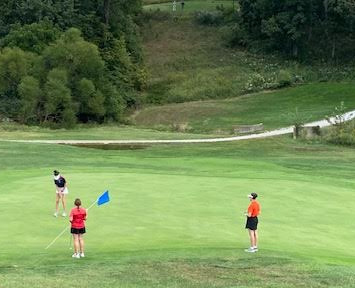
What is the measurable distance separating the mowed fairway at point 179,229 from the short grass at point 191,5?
76523mm

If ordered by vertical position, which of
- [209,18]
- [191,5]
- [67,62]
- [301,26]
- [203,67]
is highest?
[191,5]

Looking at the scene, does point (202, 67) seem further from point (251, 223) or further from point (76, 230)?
point (76, 230)

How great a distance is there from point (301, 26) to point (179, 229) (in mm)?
75078

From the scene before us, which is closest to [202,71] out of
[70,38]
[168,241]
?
[70,38]

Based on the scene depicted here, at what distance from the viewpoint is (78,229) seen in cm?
1886

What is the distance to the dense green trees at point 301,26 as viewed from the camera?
296 feet

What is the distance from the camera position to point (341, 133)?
5675cm

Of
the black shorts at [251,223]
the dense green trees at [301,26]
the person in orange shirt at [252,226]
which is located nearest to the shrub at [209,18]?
the dense green trees at [301,26]

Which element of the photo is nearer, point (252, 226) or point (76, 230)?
point (76, 230)

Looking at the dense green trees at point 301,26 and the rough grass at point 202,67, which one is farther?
the dense green trees at point 301,26

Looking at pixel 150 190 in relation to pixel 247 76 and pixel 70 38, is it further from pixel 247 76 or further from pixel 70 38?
pixel 247 76

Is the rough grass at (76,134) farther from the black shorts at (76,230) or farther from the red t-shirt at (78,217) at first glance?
the black shorts at (76,230)

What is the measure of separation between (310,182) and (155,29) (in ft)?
243

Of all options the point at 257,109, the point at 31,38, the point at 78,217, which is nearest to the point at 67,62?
the point at 31,38
